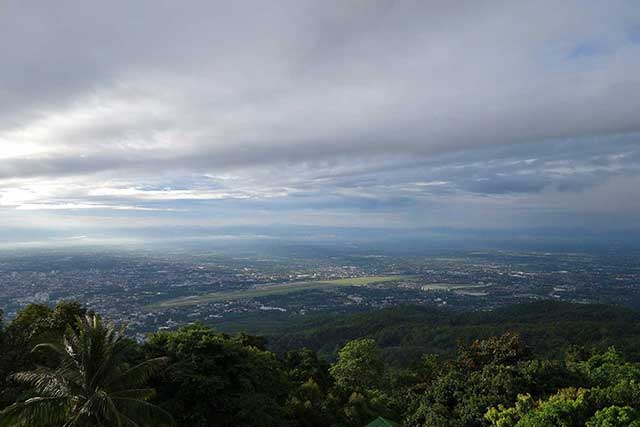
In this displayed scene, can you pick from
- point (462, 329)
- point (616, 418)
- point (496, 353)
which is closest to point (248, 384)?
point (616, 418)

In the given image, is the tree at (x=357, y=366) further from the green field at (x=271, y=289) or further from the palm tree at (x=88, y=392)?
the green field at (x=271, y=289)

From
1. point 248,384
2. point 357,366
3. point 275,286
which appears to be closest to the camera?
point 248,384

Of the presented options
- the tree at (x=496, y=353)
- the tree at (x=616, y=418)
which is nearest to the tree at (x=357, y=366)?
the tree at (x=496, y=353)

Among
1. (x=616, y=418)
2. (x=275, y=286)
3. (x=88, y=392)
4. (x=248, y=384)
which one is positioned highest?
(x=88, y=392)

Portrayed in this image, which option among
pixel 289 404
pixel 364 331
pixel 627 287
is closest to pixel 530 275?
pixel 627 287

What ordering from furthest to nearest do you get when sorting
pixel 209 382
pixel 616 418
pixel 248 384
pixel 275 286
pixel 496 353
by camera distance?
pixel 275 286 < pixel 496 353 < pixel 248 384 < pixel 209 382 < pixel 616 418

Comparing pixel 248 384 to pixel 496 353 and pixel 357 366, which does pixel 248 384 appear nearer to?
pixel 496 353
